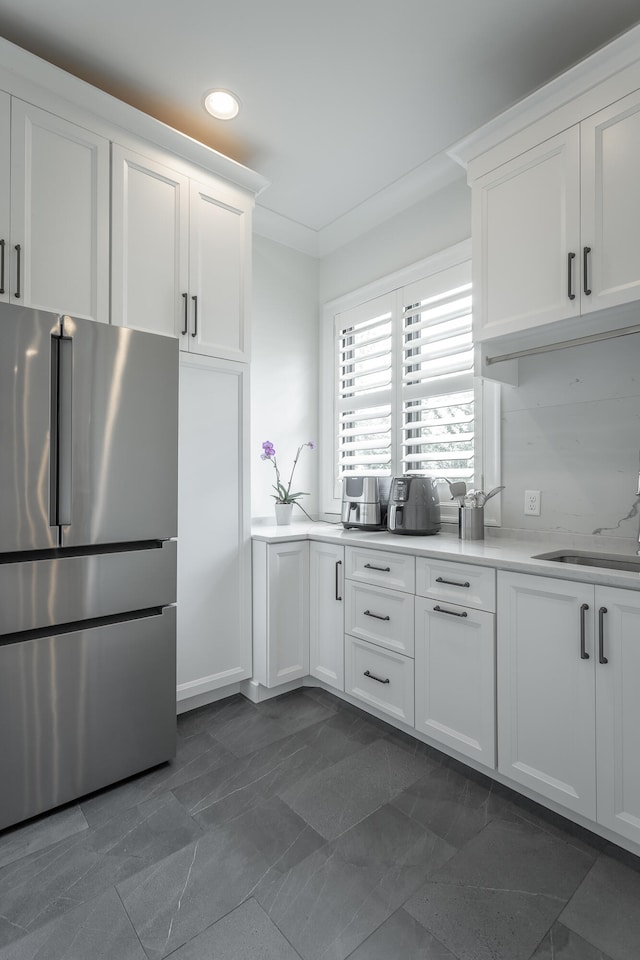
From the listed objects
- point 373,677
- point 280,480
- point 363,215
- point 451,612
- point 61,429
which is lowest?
point 373,677

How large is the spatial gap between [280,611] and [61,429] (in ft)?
4.53

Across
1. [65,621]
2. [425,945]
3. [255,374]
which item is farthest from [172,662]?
[255,374]

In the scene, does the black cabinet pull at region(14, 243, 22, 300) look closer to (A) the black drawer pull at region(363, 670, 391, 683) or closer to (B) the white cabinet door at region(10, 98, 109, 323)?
(B) the white cabinet door at region(10, 98, 109, 323)

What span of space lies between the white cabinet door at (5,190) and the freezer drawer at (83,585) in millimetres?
1002

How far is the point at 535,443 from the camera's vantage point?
7.63ft

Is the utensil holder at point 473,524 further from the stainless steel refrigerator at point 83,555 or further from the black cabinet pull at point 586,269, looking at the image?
the stainless steel refrigerator at point 83,555

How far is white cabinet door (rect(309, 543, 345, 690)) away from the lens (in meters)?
2.50

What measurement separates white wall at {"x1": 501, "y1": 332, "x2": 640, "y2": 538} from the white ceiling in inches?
45.7

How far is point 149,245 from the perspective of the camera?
2211 mm

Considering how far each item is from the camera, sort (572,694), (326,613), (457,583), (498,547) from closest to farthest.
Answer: (572,694) < (457,583) < (498,547) < (326,613)

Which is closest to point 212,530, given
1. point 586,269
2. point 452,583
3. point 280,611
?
point 280,611

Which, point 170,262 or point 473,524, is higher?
point 170,262

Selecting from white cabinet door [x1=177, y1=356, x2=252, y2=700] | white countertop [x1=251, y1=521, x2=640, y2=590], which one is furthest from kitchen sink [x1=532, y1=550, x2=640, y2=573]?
white cabinet door [x1=177, y1=356, x2=252, y2=700]

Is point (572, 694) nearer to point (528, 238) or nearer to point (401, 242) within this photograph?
point (528, 238)
